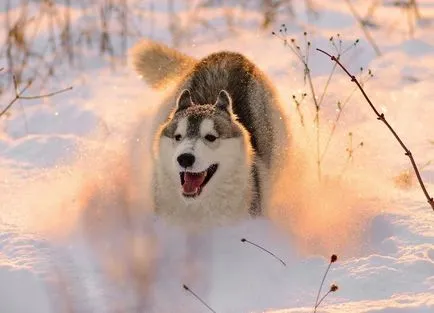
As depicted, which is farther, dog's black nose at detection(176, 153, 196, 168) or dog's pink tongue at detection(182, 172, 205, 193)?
dog's pink tongue at detection(182, 172, 205, 193)

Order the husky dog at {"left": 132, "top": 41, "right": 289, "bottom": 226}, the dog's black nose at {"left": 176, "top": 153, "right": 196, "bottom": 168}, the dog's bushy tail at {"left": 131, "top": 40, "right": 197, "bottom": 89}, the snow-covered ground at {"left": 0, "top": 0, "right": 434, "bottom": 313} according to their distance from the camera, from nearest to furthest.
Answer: the snow-covered ground at {"left": 0, "top": 0, "right": 434, "bottom": 313} → the dog's black nose at {"left": 176, "top": 153, "right": 196, "bottom": 168} → the husky dog at {"left": 132, "top": 41, "right": 289, "bottom": 226} → the dog's bushy tail at {"left": 131, "top": 40, "right": 197, "bottom": 89}

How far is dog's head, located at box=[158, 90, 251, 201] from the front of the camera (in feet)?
14.6

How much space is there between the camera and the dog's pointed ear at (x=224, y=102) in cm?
482

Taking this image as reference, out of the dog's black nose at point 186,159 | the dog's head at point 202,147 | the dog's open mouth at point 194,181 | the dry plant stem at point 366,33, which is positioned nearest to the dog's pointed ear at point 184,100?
the dog's head at point 202,147

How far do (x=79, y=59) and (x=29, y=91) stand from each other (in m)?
0.84

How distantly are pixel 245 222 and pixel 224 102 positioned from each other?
30.8 inches

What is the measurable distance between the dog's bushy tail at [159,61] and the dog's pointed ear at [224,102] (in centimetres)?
109

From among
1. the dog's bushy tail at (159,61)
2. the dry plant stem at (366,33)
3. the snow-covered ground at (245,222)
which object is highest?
the dry plant stem at (366,33)

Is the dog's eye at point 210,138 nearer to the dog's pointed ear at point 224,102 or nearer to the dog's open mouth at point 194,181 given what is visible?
the dog's open mouth at point 194,181

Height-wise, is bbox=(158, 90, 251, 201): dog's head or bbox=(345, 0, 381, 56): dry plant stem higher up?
bbox=(345, 0, 381, 56): dry plant stem

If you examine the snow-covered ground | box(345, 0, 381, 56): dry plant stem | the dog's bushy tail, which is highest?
box(345, 0, 381, 56): dry plant stem

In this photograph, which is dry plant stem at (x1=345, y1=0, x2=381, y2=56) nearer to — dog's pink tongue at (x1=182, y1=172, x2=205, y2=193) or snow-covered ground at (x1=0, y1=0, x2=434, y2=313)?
snow-covered ground at (x1=0, y1=0, x2=434, y2=313)

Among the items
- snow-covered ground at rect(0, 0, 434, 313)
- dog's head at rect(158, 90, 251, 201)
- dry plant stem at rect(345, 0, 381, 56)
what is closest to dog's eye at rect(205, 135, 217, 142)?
dog's head at rect(158, 90, 251, 201)

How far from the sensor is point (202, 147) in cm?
450
